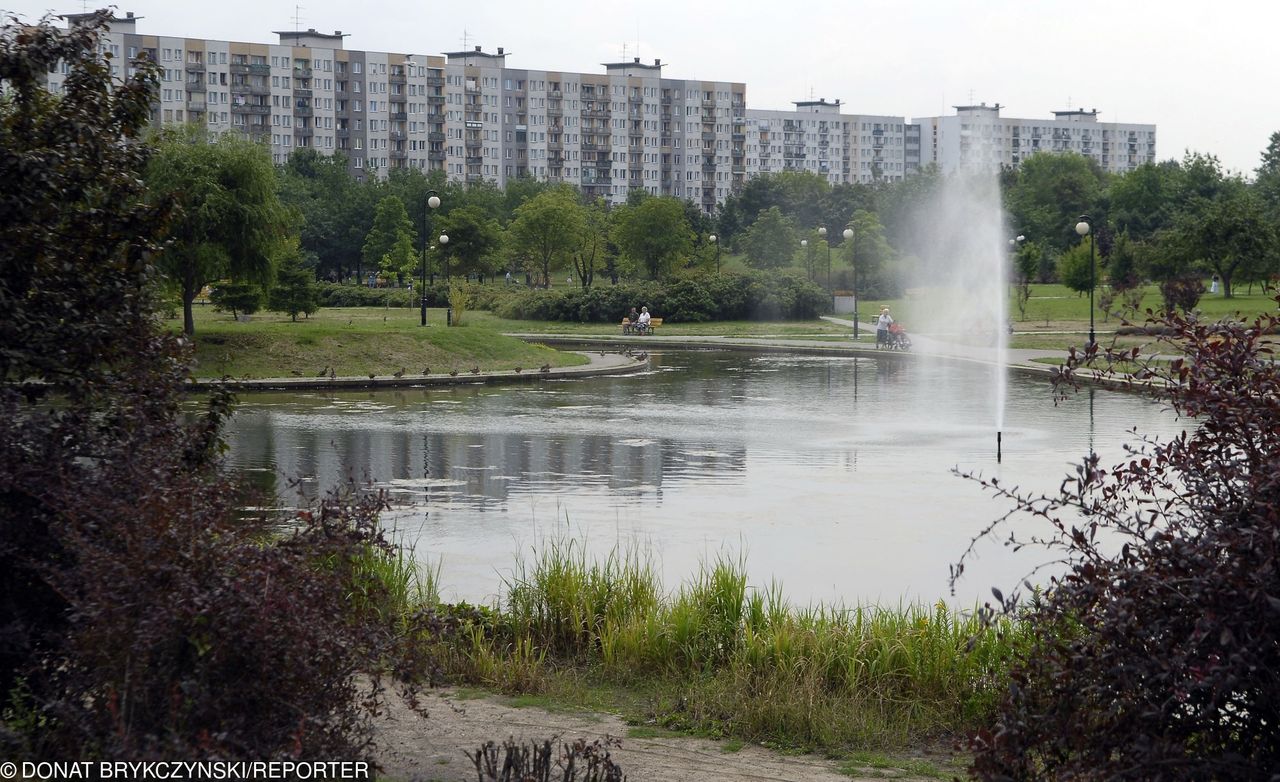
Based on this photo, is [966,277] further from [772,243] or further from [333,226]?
[333,226]

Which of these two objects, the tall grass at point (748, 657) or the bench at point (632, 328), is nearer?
the tall grass at point (748, 657)

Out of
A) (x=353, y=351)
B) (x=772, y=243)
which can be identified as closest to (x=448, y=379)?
(x=353, y=351)

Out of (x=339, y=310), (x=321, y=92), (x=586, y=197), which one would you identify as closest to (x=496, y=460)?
(x=339, y=310)

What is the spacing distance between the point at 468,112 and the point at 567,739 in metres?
163

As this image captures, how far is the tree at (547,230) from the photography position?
87062 millimetres

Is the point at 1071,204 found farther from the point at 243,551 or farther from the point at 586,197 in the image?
the point at 243,551

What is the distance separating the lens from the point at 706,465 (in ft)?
59.7

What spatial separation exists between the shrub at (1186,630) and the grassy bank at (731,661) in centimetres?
248

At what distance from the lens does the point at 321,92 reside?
5960 inches

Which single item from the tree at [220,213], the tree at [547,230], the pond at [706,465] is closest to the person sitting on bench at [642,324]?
the tree at [220,213]

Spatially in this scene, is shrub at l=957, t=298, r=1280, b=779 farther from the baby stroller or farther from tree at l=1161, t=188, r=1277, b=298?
tree at l=1161, t=188, r=1277, b=298

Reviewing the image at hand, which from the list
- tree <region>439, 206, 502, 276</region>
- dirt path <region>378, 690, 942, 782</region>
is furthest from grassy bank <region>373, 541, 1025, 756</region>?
tree <region>439, 206, 502, 276</region>

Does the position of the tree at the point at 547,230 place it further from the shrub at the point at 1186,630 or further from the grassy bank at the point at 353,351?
the shrub at the point at 1186,630

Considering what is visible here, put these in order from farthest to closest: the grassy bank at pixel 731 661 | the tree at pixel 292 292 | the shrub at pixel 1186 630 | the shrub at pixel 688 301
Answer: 1. the shrub at pixel 688 301
2. the tree at pixel 292 292
3. the grassy bank at pixel 731 661
4. the shrub at pixel 1186 630
